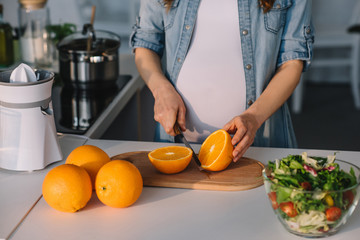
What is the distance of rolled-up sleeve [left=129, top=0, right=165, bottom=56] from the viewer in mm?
1405

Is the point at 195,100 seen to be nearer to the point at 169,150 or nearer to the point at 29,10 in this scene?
the point at 169,150

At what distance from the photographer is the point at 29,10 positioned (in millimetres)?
1955

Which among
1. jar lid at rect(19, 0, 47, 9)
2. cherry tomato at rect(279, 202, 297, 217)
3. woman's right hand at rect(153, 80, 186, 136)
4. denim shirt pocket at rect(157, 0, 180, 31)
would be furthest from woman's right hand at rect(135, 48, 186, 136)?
jar lid at rect(19, 0, 47, 9)

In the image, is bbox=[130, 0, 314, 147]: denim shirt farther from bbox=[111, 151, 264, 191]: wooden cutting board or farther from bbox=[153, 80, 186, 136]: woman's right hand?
bbox=[111, 151, 264, 191]: wooden cutting board

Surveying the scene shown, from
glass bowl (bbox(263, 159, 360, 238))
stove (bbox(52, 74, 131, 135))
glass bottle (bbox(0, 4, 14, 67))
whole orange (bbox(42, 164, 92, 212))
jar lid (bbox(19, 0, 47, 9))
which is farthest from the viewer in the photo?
jar lid (bbox(19, 0, 47, 9))

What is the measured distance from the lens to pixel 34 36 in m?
1.95

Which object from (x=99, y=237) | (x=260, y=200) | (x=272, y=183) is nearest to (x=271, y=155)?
(x=260, y=200)

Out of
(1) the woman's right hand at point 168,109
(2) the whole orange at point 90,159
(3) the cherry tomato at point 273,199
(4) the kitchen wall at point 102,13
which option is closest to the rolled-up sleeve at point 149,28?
(1) the woman's right hand at point 168,109

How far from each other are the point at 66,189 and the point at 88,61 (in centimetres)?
87

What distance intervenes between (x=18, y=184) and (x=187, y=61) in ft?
2.01

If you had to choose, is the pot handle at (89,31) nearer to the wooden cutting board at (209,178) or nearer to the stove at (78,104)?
the stove at (78,104)

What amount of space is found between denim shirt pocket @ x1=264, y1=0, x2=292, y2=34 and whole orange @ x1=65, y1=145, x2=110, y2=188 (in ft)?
2.07

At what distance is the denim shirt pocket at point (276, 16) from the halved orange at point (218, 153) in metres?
0.42

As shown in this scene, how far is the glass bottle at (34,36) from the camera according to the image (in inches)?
76.6
